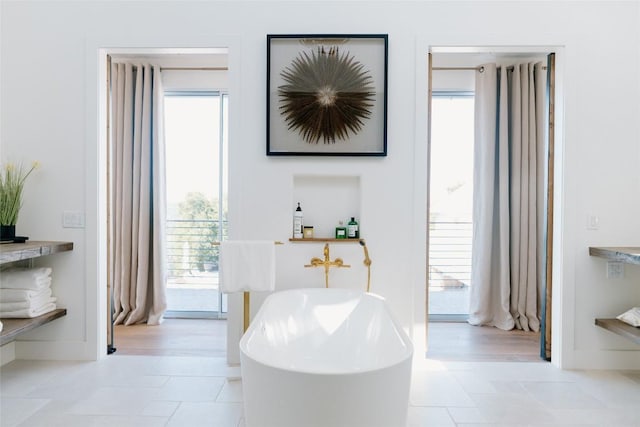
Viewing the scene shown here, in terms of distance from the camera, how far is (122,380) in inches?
101

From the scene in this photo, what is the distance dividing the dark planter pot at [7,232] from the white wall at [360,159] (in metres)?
0.17

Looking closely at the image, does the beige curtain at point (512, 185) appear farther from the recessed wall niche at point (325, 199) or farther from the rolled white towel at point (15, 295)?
the rolled white towel at point (15, 295)

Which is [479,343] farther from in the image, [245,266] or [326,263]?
[245,266]

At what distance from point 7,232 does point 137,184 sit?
1156 mm

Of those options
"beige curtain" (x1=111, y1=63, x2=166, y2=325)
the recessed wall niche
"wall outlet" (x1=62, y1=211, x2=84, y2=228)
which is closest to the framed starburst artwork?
the recessed wall niche

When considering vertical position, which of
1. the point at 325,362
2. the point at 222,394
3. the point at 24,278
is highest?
the point at 24,278

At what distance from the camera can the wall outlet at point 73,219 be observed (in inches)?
113

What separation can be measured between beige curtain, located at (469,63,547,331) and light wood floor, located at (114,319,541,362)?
25cm

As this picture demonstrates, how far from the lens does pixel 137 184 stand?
373cm

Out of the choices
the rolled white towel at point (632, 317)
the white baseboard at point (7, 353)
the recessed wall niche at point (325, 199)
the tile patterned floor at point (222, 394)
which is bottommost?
the tile patterned floor at point (222, 394)

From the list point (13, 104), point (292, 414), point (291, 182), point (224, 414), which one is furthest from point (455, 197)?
point (13, 104)

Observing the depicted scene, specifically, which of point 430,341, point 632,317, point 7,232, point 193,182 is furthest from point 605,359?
point 7,232

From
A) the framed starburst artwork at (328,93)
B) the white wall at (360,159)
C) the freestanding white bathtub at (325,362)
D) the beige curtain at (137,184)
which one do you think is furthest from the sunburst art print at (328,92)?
the beige curtain at (137,184)

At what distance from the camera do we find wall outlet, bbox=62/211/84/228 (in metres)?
2.86
